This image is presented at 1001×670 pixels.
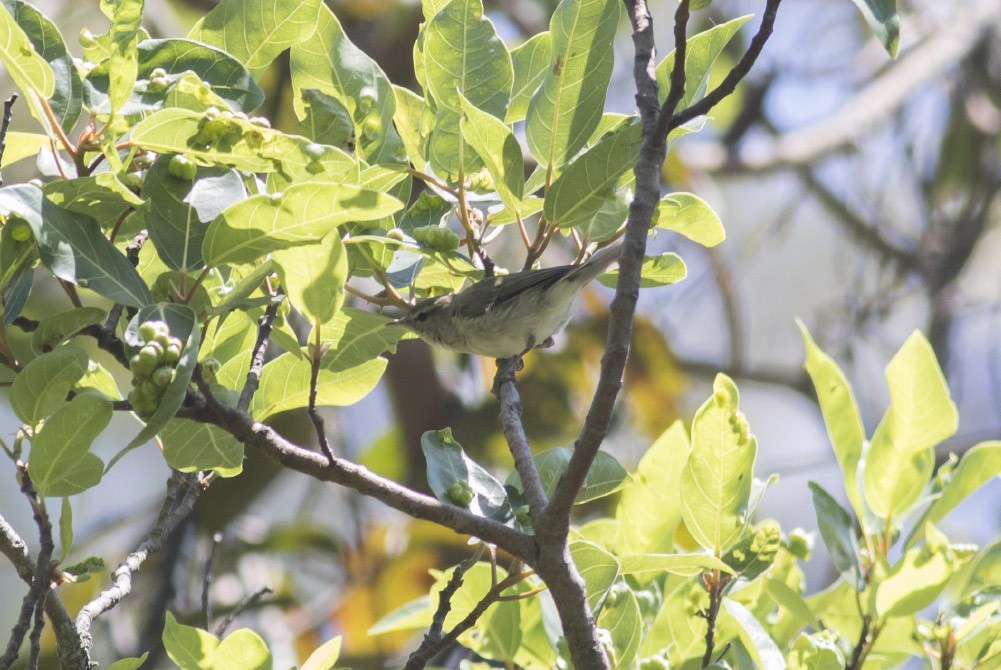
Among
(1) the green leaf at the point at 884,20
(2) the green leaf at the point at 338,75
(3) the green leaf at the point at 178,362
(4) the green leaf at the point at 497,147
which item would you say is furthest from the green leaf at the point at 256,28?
(1) the green leaf at the point at 884,20

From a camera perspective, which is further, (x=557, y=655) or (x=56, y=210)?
(x=557, y=655)

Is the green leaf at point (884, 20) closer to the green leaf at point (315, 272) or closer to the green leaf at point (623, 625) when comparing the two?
the green leaf at point (315, 272)

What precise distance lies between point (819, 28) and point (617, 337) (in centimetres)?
682

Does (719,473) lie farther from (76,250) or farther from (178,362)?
(76,250)

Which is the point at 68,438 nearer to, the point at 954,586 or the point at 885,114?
the point at 954,586

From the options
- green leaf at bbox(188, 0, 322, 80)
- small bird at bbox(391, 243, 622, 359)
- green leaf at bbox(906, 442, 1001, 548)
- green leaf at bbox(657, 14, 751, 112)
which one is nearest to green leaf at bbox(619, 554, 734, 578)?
green leaf at bbox(906, 442, 1001, 548)

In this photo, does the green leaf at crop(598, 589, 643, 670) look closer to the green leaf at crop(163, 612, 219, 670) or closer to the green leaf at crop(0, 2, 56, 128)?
the green leaf at crop(163, 612, 219, 670)

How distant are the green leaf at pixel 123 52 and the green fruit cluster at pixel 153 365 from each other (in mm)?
374

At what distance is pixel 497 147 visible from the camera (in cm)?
160

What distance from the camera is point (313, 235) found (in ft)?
4.44

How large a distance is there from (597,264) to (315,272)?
145 cm

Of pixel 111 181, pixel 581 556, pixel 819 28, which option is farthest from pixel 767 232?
pixel 111 181

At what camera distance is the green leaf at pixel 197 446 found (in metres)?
1.52

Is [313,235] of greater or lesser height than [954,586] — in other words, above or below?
above
